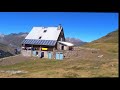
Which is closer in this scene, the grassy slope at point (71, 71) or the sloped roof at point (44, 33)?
the grassy slope at point (71, 71)

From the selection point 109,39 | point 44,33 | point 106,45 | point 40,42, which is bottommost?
point 106,45

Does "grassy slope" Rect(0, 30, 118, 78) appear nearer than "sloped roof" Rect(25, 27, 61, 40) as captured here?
Yes

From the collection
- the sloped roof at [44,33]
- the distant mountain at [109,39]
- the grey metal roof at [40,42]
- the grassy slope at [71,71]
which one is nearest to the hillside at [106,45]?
the distant mountain at [109,39]

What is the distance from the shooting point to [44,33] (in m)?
40.8

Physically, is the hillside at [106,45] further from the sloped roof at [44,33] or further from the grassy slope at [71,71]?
the grassy slope at [71,71]

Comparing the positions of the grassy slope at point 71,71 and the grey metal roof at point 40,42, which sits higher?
the grey metal roof at point 40,42

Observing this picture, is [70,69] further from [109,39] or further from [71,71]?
[109,39]

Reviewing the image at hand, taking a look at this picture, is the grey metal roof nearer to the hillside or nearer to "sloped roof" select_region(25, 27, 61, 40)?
"sloped roof" select_region(25, 27, 61, 40)

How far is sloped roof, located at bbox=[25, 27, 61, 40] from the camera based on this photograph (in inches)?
1540

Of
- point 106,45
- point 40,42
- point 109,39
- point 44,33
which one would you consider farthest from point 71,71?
point 109,39

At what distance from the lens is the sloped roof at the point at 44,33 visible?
39125 mm

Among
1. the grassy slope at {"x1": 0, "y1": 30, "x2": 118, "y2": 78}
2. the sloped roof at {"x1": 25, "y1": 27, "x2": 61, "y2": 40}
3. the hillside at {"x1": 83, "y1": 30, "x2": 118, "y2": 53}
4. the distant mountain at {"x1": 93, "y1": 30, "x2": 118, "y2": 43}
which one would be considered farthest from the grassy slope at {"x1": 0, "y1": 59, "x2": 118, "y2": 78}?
the distant mountain at {"x1": 93, "y1": 30, "x2": 118, "y2": 43}
